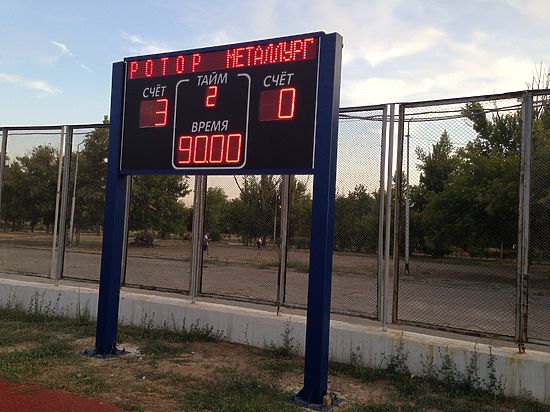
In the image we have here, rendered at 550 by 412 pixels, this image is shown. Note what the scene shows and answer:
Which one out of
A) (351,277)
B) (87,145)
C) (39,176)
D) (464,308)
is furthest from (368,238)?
(39,176)

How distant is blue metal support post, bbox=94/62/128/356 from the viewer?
7285 millimetres

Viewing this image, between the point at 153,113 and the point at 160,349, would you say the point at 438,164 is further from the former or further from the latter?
the point at 160,349

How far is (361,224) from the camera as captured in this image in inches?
289

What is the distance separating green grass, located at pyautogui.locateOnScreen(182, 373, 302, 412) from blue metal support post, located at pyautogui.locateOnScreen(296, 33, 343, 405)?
31cm

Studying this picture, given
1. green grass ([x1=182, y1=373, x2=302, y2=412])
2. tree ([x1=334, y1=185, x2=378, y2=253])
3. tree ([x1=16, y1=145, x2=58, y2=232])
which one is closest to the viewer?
green grass ([x1=182, y1=373, x2=302, y2=412])

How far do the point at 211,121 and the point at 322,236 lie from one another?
6.87 feet

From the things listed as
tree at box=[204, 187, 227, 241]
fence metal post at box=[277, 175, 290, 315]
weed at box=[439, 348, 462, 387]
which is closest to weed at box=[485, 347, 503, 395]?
weed at box=[439, 348, 462, 387]

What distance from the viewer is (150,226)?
392 inches

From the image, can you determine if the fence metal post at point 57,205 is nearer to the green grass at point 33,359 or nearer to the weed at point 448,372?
the green grass at point 33,359

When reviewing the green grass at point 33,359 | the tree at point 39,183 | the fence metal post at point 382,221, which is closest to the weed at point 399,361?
A: the fence metal post at point 382,221

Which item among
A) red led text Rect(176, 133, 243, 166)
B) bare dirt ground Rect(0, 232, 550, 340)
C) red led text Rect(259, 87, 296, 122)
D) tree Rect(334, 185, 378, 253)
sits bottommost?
bare dirt ground Rect(0, 232, 550, 340)

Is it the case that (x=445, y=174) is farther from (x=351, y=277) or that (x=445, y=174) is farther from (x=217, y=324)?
(x=217, y=324)

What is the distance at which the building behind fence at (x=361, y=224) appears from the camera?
6.62 meters

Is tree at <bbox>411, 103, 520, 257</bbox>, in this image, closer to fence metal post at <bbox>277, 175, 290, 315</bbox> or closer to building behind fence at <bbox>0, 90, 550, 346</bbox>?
building behind fence at <bbox>0, 90, 550, 346</bbox>
